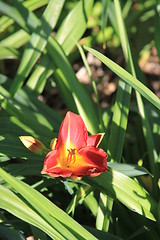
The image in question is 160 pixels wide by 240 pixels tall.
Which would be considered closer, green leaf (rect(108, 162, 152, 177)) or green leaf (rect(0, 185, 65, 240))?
green leaf (rect(0, 185, 65, 240))

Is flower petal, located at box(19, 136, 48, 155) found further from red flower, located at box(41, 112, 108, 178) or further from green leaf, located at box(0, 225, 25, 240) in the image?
green leaf, located at box(0, 225, 25, 240)

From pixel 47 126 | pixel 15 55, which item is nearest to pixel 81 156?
pixel 47 126

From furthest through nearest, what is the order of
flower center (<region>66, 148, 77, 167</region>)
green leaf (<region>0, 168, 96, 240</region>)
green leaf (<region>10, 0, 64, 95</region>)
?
1. green leaf (<region>10, 0, 64, 95</region>)
2. flower center (<region>66, 148, 77, 167</region>)
3. green leaf (<region>0, 168, 96, 240</region>)

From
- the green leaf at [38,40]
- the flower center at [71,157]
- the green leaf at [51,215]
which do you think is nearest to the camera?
the green leaf at [51,215]

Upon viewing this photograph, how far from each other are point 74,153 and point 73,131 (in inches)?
2.0

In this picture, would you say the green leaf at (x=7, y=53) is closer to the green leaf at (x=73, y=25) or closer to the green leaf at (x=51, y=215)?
the green leaf at (x=73, y=25)

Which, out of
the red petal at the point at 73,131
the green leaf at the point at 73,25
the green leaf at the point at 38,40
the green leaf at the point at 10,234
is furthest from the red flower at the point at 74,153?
the green leaf at the point at 73,25

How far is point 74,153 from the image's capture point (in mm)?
988

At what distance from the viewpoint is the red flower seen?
3.03ft

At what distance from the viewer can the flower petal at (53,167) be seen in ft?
2.97

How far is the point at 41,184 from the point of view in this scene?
1.17m

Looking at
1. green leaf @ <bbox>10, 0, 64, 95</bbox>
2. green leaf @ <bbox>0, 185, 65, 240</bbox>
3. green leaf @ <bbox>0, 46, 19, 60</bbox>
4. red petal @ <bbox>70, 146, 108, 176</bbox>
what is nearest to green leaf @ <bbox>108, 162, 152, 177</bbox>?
red petal @ <bbox>70, 146, 108, 176</bbox>

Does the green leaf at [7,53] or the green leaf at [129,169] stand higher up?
the green leaf at [7,53]

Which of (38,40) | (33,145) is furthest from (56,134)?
(38,40)
